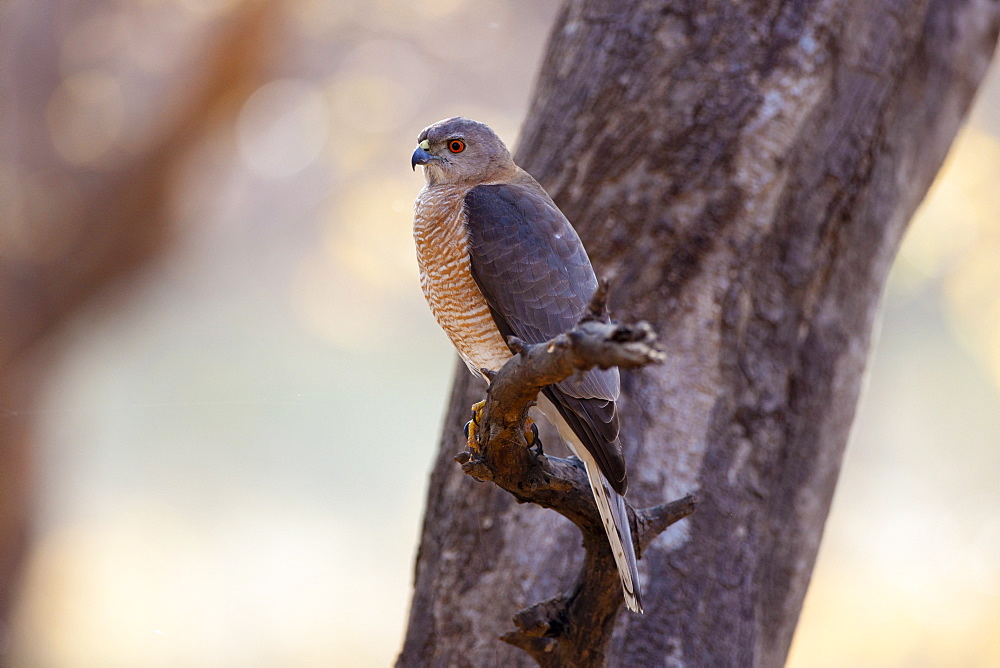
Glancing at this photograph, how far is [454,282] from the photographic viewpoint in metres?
2.06

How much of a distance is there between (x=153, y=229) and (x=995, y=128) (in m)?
5.82

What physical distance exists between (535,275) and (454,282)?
0.20 metres

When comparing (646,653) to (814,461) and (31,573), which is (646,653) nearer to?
(814,461)

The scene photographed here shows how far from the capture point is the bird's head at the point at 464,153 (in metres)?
2.24

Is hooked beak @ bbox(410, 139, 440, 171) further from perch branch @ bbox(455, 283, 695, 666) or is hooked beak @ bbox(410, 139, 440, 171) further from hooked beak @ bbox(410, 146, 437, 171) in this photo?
perch branch @ bbox(455, 283, 695, 666)

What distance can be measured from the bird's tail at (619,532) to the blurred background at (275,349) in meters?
4.16

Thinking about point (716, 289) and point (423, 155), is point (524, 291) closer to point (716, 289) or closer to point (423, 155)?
point (423, 155)

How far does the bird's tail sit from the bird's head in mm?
795

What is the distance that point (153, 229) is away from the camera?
5.31 metres

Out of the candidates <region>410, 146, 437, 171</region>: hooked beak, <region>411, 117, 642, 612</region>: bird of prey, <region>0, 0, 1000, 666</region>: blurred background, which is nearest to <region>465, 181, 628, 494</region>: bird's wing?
<region>411, 117, 642, 612</region>: bird of prey

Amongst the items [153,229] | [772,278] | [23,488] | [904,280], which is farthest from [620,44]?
[904,280]

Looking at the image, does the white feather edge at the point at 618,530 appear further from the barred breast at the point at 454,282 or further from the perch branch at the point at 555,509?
the barred breast at the point at 454,282

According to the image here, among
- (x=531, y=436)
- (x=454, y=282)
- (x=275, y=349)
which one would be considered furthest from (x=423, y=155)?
(x=275, y=349)

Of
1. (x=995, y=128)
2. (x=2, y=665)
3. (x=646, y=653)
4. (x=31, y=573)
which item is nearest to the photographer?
(x=646, y=653)
